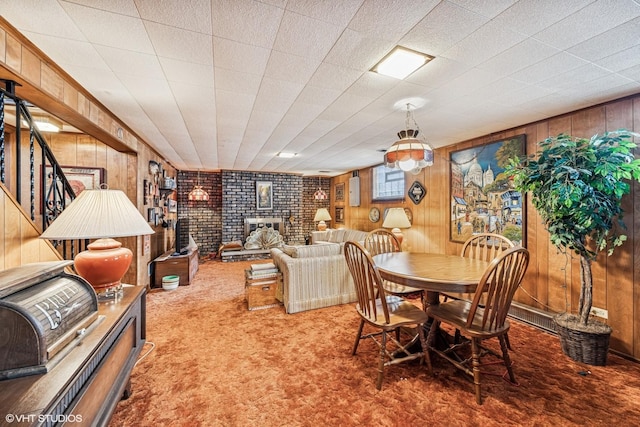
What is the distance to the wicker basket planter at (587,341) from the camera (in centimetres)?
205

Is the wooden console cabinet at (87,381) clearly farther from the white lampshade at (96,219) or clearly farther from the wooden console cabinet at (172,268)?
the wooden console cabinet at (172,268)

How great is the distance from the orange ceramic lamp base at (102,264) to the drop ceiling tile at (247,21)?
54.1 inches

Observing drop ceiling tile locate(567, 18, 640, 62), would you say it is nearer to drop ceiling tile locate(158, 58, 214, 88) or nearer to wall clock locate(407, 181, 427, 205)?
→ drop ceiling tile locate(158, 58, 214, 88)

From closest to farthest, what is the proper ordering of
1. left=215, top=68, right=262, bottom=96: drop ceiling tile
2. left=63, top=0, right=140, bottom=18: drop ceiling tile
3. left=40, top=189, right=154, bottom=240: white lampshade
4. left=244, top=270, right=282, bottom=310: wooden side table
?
1. left=63, top=0, right=140, bottom=18: drop ceiling tile
2. left=40, top=189, right=154, bottom=240: white lampshade
3. left=215, top=68, right=262, bottom=96: drop ceiling tile
4. left=244, top=270, right=282, bottom=310: wooden side table

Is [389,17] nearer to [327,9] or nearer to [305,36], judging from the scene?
[327,9]

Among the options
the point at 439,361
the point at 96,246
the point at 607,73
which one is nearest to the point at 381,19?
the point at 607,73

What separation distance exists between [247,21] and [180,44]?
0.49 metres

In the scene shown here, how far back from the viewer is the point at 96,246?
1.50 metres

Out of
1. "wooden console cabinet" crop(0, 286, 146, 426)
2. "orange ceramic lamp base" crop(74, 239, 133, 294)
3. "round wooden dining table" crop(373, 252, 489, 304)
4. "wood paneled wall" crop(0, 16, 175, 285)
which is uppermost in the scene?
"wood paneled wall" crop(0, 16, 175, 285)

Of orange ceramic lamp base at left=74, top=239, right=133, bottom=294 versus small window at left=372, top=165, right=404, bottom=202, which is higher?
small window at left=372, top=165, right=404, bottom=202

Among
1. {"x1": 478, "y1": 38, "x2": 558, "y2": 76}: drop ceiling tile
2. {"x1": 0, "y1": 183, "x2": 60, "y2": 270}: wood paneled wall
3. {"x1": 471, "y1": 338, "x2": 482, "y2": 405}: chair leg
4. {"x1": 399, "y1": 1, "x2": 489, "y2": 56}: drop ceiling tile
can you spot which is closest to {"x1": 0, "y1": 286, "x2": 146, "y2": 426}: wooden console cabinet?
{"x1": 0, "y1": 183, "x2": 60, "y2": 270}: wood paneled wall

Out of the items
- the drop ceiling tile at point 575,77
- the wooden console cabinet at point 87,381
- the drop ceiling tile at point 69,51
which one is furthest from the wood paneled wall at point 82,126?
the drop ceiling tile at point 575,77

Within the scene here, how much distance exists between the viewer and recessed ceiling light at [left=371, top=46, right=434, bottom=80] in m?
1.63

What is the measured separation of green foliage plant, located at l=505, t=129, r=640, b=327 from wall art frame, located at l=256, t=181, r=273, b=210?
19.3 ft
